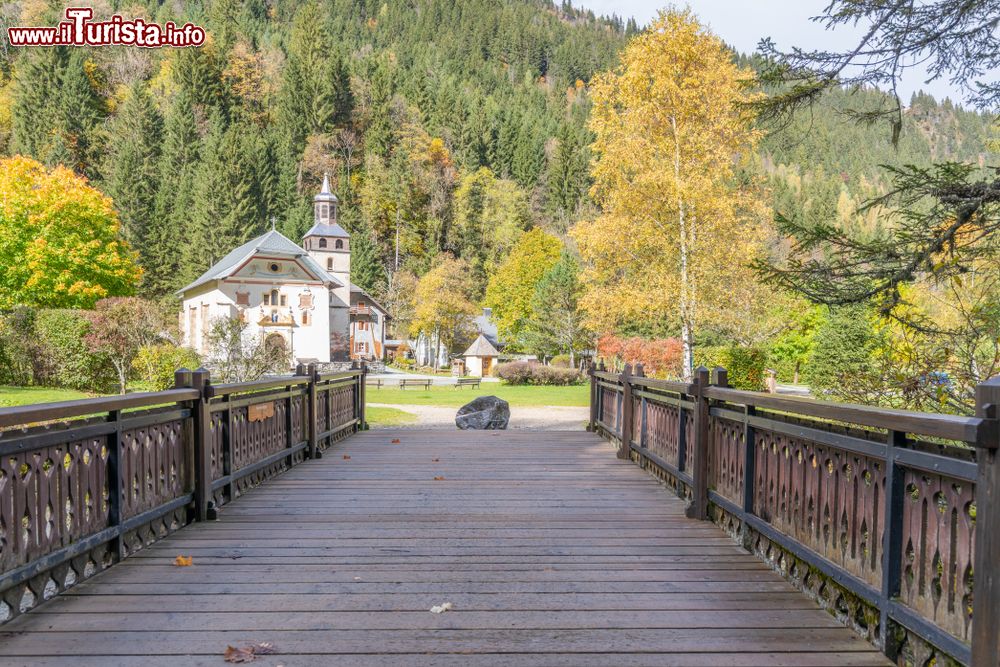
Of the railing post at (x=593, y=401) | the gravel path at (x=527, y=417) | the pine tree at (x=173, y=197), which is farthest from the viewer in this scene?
the pine tree at (x=173, y=197)

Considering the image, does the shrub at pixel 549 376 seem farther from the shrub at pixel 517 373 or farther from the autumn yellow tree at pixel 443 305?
the autumn yellow tree at pixel 443 305

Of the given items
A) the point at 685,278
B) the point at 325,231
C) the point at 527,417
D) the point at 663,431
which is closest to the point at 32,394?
the point at 527,417

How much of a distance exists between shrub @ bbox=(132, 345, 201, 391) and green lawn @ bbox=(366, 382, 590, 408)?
6.90 meters

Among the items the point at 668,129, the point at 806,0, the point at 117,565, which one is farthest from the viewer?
the point at 668,129

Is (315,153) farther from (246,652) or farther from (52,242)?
(246,652)

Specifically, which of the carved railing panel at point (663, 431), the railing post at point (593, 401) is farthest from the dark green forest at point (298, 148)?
the carved railing panel at point (663, 431)

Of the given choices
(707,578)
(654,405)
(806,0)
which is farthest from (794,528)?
(806,0)

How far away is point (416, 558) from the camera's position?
409 centimetres

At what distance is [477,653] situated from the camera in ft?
9.02

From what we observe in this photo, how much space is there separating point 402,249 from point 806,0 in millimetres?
59780

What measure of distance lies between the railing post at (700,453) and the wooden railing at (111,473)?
3.76m

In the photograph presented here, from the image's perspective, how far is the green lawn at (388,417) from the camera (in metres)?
16.4

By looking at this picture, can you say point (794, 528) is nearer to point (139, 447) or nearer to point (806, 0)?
point (139, 447)

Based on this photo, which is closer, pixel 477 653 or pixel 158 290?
pixel 477 653
